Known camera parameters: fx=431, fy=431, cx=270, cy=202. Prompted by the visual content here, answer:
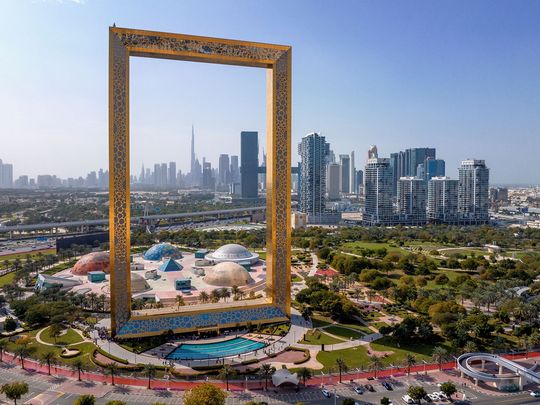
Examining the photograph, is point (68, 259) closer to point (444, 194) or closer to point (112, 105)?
point (112, 105)

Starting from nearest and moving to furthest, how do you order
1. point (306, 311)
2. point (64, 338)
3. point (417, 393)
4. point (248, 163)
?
point (417, 393) < point (64, 338) < point (306, 311) < point (248, 163)

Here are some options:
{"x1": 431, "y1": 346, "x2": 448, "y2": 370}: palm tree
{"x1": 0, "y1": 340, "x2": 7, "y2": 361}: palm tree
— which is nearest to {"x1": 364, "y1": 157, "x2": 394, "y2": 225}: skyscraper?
{"x1": 431, "y1": 346, "x2": 448, "y2": 370}: palm tree

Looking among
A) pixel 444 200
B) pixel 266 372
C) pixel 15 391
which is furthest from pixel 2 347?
pixel 444 200

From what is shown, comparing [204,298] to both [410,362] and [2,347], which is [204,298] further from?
[410,362]

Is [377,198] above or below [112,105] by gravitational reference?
below

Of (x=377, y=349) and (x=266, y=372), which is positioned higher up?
(x=266, y=372)

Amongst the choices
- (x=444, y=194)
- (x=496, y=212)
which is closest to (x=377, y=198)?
(x=444, y=194)

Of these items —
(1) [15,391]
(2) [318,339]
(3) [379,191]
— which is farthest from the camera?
(3) [379,191]

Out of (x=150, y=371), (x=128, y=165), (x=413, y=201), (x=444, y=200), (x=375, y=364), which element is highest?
(x=128, y=165)
